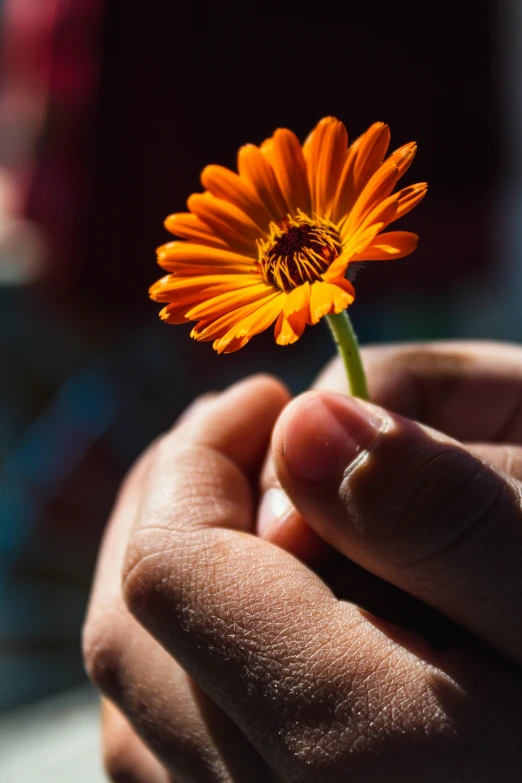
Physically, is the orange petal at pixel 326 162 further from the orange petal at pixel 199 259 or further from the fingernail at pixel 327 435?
the fingernail at pixel 327 435

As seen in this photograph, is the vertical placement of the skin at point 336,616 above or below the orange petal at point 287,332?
below

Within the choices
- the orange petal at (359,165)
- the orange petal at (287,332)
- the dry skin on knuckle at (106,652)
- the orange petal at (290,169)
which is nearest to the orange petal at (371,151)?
the orange petal at (359,165)

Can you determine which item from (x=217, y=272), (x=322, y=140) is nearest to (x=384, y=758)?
(x=217, y=272)

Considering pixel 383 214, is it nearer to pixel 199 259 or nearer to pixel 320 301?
pixel 320 301

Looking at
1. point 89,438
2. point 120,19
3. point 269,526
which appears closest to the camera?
point 269,526

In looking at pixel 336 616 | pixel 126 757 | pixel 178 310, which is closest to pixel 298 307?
pixel 178 310

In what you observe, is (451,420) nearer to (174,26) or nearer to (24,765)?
(24,765)

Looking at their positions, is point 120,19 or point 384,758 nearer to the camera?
point 384,758

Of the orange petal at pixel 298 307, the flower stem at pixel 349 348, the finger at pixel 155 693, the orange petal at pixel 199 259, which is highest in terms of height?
the orange petal at pixel 199 259
